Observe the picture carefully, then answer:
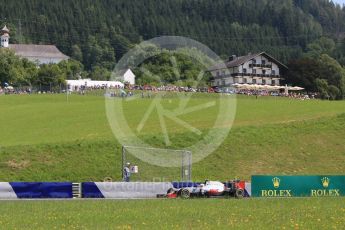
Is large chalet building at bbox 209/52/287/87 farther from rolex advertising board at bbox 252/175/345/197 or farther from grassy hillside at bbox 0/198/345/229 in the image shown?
grassy hillside at bbox 0/198/345/229

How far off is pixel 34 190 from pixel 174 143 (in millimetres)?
23287

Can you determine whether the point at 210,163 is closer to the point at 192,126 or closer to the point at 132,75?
the point at 192,126

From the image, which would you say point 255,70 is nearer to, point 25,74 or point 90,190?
point 25,74

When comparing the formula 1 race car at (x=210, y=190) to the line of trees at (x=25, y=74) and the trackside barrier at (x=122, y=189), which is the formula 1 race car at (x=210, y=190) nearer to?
the trackside barrier at (x=122, y=189)

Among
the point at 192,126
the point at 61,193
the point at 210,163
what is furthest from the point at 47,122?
the point at 61,193

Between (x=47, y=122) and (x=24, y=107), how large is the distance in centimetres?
1732

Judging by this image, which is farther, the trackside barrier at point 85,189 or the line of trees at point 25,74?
the line of trees at point 25,74

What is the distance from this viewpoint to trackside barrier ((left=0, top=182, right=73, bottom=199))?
40750 mm

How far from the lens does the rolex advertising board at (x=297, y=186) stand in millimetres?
43125

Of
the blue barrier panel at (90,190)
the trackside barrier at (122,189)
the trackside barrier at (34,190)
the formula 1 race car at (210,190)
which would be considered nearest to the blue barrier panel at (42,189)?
the trackside barrier at (34,190)

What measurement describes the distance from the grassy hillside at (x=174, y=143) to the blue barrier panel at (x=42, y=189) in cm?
1124

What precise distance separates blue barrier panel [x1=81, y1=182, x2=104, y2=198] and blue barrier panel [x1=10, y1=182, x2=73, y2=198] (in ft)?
2.97

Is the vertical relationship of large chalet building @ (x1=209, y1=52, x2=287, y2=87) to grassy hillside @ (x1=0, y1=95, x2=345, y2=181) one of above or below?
above

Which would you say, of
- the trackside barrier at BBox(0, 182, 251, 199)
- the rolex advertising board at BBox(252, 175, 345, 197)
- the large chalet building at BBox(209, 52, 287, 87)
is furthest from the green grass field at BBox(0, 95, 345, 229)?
the large chalet building at BBox(209, 52, 287, 87)
